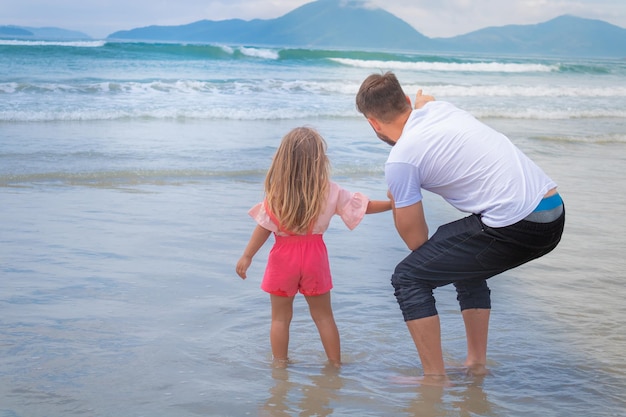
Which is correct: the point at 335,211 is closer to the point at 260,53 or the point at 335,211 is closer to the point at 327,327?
the point at 327,327

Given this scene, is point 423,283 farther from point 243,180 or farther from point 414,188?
point 243,180

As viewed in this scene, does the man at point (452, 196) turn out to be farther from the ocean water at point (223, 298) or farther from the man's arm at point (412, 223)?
the ocean water at point (223, 298)

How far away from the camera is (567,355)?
4.05 m

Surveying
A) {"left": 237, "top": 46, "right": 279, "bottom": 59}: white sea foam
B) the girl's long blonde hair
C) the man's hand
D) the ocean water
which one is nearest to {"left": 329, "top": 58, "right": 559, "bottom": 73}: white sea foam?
{"left": 237, "top": 46, "right": 279, "bottom": 59}: white sea foam

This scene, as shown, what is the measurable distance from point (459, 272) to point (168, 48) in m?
34.0

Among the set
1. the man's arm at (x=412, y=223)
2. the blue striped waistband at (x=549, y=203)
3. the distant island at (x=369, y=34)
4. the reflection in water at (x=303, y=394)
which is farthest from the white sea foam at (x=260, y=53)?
the distant island at (x=369, y=34)

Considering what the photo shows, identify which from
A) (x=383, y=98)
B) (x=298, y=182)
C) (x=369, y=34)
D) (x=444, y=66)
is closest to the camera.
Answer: (x=383, y=98)

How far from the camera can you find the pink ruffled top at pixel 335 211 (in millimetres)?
3707

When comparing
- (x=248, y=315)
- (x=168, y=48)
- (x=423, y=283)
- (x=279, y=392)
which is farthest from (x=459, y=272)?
(x=168, y=48)

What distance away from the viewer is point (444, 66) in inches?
1550

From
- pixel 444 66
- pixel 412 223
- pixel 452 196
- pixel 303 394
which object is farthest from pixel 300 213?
pixel 444 66

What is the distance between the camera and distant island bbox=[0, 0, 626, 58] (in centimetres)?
13075

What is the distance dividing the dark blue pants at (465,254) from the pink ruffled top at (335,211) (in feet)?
1.26

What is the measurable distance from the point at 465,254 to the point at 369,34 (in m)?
138
